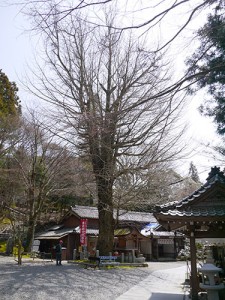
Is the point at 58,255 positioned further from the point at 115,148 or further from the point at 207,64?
the point at 207,64

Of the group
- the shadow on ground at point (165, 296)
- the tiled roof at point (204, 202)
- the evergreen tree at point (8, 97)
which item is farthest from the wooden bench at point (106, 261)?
the evergreen tree at point (8, 97)

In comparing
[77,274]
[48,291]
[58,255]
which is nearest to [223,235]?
[48,291]

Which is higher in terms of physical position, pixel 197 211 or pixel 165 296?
pixel 197 211

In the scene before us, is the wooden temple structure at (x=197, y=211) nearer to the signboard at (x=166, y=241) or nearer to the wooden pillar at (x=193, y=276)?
the wooden pillar at (x=193, y=276)

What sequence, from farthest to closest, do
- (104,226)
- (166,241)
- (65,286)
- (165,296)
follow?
(166,241), (104,226), (65,286), (165,296)

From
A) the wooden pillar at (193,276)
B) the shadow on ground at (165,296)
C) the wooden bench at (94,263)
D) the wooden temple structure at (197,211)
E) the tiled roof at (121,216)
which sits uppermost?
the tiled roof at (121,216)

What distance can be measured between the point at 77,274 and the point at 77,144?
585 centimetres

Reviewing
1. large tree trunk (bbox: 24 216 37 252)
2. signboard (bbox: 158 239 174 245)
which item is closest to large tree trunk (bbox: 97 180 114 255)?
large tree trunk (bbox: 24 216 37 252)

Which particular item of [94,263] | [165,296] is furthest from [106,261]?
[165,296]

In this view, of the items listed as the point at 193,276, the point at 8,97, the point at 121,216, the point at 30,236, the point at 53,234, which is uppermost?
the point at 8,97

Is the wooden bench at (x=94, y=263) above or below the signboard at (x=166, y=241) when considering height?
below

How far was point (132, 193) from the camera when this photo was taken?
15281mm

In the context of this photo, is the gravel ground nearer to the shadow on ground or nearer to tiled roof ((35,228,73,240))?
the shadow on ground

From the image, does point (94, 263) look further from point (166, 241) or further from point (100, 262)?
point (166, 241)
